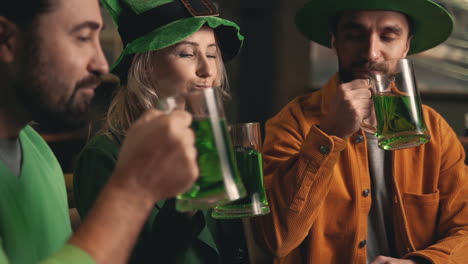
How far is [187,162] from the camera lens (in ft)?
2.61

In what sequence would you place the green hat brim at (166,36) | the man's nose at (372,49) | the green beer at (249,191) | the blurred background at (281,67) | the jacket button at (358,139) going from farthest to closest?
the blurred background at (281,67) → the jacket button at (358,139) → the man's nose at (372,49) → the green hat brim at (166,36) → the green beer at (249,191)

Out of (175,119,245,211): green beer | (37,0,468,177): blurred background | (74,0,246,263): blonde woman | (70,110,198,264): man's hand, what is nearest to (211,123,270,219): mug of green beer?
(74,0,246,263): blonde woman

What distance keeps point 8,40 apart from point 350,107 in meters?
0.90

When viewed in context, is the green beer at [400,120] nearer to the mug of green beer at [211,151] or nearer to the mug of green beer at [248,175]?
the mug of green beer at [248,175]

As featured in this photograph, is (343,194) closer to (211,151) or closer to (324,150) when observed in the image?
(324,150)

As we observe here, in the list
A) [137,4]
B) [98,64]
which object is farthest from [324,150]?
[98,64]

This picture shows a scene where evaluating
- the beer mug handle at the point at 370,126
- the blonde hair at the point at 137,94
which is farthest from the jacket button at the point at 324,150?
the blonde hair at the point at 137,94

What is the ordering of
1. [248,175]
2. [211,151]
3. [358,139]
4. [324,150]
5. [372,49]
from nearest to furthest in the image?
[211,151] < [248,175] < [324,150] < [372,49] < [358,139]

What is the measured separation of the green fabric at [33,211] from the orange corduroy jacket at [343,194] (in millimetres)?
706

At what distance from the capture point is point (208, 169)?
2.95ft

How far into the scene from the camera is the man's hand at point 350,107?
1.47m

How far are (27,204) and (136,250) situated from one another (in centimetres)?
44

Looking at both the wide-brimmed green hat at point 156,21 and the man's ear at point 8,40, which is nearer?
the man's ear at point 8,40

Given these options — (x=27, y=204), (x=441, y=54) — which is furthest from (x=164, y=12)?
(x=441, y=54)
